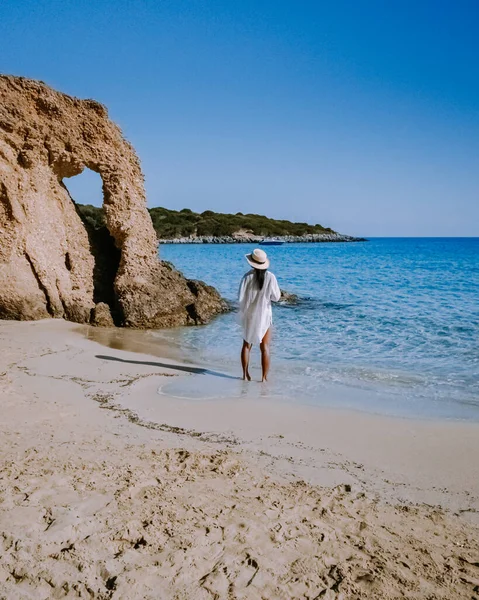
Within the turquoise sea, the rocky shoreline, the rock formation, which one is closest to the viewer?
the turquoise sea

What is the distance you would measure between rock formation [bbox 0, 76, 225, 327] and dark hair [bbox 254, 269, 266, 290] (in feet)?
15.1

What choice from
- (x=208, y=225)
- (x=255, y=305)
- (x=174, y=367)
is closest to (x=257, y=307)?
(x=255, y=305)

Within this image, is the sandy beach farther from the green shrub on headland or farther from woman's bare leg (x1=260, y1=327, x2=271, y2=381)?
the green shrub on headland

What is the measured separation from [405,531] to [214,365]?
5.16 m

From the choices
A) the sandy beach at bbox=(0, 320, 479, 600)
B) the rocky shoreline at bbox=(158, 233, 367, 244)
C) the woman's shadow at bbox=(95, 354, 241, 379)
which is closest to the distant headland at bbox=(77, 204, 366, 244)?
the rocky shoreline at bbox=(158, 233, 367, 244)

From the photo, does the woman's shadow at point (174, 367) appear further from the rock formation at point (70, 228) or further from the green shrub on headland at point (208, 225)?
the green shrub on headland at point (208, 225)

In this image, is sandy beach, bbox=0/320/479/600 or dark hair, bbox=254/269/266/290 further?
dark hair, bbox=254/269/266/290

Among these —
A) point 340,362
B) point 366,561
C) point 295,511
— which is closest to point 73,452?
point 295,511

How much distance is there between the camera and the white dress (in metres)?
7.13

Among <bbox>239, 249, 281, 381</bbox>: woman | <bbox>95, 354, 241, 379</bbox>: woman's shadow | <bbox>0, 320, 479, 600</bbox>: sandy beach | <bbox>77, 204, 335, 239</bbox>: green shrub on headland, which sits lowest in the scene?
<bbox>95, 354, 241, 379</bbox>: woman's shadow

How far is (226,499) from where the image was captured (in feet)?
11.1

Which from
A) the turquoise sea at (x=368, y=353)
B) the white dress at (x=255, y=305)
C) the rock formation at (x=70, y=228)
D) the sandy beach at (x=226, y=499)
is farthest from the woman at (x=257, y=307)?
the rock formation at (x=70, y=228)

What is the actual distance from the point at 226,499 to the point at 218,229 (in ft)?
285

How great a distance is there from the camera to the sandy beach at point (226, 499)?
8.50ft
